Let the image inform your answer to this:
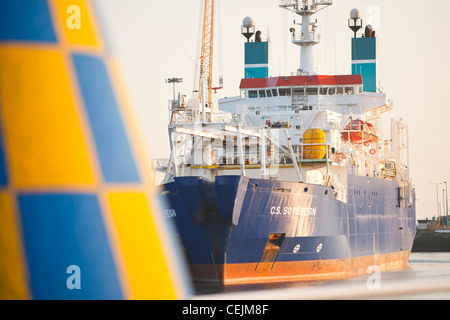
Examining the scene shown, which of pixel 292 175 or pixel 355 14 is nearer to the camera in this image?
pixel 292 175

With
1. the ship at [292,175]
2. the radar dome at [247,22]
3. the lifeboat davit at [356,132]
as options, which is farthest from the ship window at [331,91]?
the radar dome at [247,22]

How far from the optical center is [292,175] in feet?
102

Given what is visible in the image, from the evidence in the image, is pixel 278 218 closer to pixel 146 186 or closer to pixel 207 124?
pixel 207 124

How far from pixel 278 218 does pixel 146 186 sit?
2496cm

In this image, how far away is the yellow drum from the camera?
3134 cm

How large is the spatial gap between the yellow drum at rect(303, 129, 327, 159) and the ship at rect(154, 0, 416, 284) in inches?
1.8

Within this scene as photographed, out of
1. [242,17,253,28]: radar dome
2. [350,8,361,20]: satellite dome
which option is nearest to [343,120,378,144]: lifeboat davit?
[242,17,253,28]: radar dome

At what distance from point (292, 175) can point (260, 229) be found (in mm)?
5575

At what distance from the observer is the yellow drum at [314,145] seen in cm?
3134

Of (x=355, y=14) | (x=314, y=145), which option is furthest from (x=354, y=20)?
(x=314, y=145)

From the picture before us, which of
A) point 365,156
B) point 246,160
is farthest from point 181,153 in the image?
point 365,156

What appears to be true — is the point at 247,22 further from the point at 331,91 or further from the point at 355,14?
the point at 331,91

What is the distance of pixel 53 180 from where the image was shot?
6.05 feet
